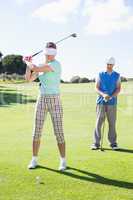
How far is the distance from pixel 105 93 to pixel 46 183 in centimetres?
390

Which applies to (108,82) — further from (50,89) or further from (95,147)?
(50,89)

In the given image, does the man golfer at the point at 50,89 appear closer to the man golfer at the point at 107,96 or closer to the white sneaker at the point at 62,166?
the white sneaker at the point at 62,166

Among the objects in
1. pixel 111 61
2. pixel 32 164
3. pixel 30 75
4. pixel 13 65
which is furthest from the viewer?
pixel 13 65

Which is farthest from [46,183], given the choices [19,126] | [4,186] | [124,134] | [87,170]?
[19,126]

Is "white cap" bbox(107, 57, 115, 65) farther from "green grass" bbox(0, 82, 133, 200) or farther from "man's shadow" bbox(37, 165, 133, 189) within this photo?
"man's shadow" bbox(37, 165, 133, 189)

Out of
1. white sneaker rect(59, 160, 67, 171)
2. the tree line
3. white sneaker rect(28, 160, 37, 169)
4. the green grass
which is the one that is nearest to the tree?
the tree line

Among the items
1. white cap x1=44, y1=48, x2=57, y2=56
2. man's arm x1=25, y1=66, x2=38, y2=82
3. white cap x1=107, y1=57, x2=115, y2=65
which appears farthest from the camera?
white cap x1=107, y1=57, x2=115, y2=65

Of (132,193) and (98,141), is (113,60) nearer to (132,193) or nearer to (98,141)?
(98,141)

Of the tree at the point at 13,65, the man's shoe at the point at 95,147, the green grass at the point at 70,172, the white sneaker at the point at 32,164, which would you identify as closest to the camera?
the green grass at the point at 70,172

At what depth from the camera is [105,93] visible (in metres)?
11.5

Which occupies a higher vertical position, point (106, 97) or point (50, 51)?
point (50, 51)

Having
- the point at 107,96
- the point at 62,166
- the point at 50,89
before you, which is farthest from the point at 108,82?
the point at 62,166

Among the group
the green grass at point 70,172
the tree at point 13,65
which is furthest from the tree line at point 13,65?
the green grass at point 70,172

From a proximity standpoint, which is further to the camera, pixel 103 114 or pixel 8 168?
pixel 103 114
